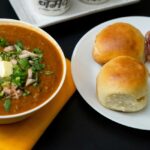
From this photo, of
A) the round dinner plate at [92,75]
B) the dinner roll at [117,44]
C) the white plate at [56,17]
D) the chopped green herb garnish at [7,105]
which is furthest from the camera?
the white plate at [56,17]

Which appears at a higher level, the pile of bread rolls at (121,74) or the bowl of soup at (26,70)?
the bowl of soup at (26,70)

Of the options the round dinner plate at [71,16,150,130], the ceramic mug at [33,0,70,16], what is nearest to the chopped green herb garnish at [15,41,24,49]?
the round dinner plate at [71,16,150,130]

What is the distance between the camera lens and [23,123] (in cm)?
95

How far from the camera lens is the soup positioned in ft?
2.84

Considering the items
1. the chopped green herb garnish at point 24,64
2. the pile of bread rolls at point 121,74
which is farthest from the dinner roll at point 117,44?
the chopped green herb garnish at point 24,64

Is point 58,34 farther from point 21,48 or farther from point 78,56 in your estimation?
point 21,48

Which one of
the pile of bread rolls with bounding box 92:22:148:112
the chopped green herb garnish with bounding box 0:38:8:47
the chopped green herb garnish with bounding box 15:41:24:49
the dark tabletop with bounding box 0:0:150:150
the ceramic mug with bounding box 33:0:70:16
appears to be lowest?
the dark tabletop with bounding box 0:0:150:150

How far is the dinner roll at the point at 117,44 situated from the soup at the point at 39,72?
6.4 inches

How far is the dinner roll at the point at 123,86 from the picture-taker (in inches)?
37.9

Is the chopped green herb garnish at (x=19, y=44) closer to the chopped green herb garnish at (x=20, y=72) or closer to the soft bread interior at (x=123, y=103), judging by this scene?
the chopped green herb garnish at (x=20, y=72)

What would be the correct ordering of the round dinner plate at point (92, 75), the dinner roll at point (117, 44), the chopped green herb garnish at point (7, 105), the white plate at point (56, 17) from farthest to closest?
the white plate at point (56, 17) → the dinner roll at point (117, 44) → the round dinner plate at point (92, 75) → the chopped green herb garnish at point (7, 105)

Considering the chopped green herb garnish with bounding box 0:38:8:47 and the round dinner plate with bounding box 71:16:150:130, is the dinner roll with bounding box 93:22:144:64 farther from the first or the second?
the chopped green herb garnish with bounding box 0:38:8:47

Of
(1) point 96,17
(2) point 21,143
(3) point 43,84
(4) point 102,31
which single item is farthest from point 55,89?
(1) point 96,17

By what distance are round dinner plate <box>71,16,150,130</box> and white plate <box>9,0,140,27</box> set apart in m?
0.08
